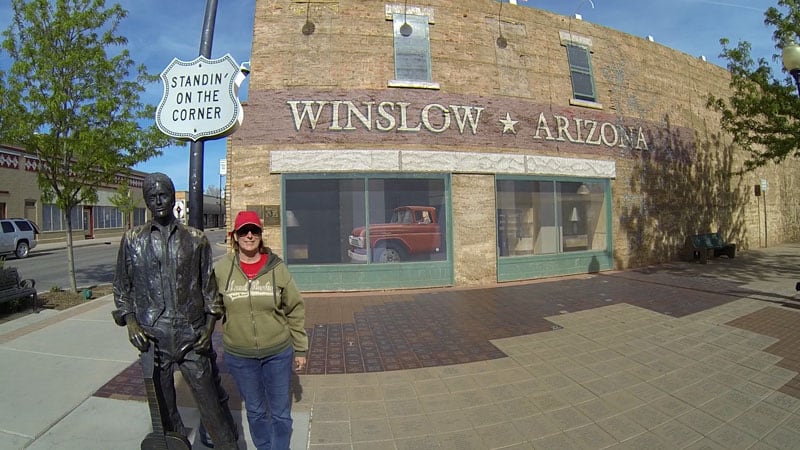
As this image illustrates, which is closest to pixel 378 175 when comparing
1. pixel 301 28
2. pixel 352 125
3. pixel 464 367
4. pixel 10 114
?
pixel 352 125

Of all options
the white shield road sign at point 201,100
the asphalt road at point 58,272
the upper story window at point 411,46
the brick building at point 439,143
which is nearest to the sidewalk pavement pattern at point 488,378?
the brick building at point 439,143

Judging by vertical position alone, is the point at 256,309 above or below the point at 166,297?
below

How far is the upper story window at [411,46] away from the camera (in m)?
8.80

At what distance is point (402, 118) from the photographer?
338 inches

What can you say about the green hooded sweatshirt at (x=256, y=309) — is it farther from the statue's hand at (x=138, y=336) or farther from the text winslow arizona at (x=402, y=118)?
the text winslow arizona at (x=402, y=118)

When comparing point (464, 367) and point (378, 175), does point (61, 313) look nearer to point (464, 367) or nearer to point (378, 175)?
point (378, 175)

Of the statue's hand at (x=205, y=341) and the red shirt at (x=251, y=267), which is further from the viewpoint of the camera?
the red shirt at (x=251, y=267)

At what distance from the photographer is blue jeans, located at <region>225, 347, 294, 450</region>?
2465 mm

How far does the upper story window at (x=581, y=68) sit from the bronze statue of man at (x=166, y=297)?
10.6 metres

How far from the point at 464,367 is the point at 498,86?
7590mm

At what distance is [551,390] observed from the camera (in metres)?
3.63

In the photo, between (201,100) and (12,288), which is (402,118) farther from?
(12,288)

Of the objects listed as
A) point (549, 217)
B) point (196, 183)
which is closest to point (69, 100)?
point (196, 183)

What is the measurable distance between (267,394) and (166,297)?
949mm
